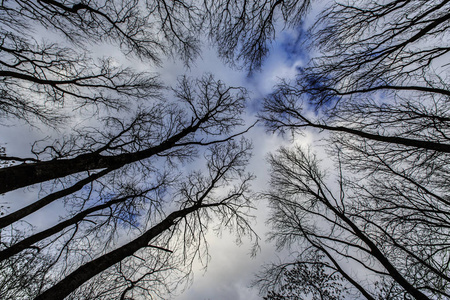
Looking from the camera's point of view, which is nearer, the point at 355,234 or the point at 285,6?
the point at 285,6

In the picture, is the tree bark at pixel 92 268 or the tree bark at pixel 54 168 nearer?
the tree bark at pixel 54 168

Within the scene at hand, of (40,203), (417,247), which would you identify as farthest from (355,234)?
(40,203)

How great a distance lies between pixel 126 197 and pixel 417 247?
8421mm

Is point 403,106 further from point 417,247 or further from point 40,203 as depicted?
point 40,203

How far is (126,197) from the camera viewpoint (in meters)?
5.53

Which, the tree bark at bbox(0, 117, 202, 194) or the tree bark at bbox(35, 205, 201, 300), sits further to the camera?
the tree bark at bbox(35, 205, 201, 300)

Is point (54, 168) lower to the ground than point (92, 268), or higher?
higher

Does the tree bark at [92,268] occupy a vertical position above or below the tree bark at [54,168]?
below

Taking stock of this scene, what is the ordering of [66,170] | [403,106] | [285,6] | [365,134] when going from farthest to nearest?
[365,134] → [403,106] → [285,6] → [66,170]

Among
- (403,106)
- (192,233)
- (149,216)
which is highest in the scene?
(149,216)

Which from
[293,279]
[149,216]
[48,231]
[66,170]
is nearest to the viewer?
[66,170]

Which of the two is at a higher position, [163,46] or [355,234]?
[163,46]

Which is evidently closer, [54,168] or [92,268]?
[54,168]

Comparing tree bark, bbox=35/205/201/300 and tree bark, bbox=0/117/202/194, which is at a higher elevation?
tree bark, bbox=0/117/202/194
